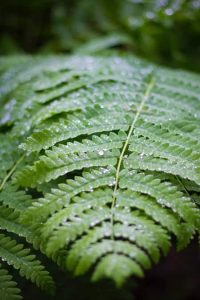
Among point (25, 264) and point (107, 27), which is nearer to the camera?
point (25, 264)

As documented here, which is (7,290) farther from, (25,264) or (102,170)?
(102,170)

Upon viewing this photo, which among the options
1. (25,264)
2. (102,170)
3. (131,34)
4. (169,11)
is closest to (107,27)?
(131,34)

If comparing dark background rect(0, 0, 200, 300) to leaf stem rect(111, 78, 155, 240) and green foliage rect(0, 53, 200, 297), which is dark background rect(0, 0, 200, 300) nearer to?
green foliage rect(0, 53, 200, 297)

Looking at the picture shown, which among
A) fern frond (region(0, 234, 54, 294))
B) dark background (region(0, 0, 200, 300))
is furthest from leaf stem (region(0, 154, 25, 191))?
dark background (region(0, 0, 200, 300))

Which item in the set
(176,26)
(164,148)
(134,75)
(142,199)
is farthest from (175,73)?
(142,199)

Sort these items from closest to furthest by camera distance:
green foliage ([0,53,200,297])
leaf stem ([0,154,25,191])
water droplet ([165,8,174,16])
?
1. green foliage ([0,53,200,297])
2. leaf stem ([0,154,25,191])
3. water droplet ([165,8,174,16])

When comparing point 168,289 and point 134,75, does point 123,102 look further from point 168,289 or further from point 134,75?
point 168,289
